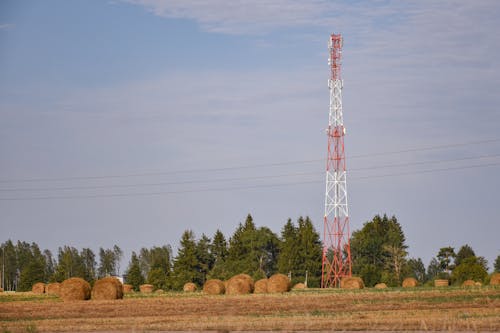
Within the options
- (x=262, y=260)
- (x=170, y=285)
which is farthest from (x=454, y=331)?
(x=262, y=260)

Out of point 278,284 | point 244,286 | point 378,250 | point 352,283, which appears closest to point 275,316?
point 244,286

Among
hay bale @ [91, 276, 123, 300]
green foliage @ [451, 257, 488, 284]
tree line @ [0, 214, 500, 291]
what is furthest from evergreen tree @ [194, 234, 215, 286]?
hay bale @ [91, 276, 123, 300]

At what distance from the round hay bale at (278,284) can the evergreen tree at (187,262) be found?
48.2 metres

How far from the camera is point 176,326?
106 ft

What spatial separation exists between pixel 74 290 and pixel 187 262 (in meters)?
58.9

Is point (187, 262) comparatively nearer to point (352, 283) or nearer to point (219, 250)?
point (219, 250)

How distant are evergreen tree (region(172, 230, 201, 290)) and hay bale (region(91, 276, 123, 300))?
179 ft

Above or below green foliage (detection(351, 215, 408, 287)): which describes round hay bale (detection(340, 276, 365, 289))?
below

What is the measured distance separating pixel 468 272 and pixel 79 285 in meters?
48.4

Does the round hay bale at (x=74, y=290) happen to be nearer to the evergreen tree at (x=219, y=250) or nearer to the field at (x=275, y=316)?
the field at (x=275, y=316)

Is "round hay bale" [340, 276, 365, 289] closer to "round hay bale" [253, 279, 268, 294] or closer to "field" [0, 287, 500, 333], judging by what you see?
"round hay bale" [253, 279, 268, 294]

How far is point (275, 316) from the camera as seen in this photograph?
3594 centimetres

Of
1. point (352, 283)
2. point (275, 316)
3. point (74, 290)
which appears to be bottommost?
point (275, 316)

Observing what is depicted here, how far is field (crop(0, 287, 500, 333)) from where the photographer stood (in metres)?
30.5
